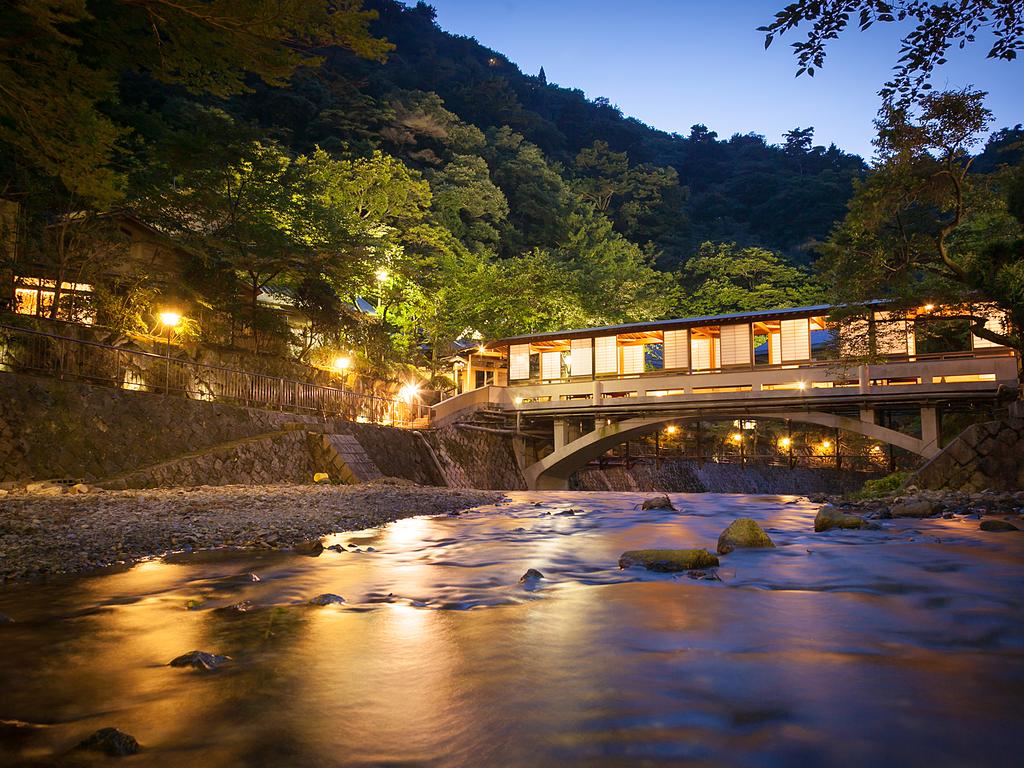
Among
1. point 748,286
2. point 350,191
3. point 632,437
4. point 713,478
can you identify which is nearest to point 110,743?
point 632,437

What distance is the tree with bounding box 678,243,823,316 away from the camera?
38312 mm

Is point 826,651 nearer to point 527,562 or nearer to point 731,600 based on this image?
point 731,600

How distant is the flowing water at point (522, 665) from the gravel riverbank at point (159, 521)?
2.35ft

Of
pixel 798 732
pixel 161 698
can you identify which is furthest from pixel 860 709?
pixel 161 698

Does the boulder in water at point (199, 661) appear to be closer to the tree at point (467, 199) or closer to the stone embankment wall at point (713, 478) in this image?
the stone embankment wall at point (713, 478)

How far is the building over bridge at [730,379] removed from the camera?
70.6 ft

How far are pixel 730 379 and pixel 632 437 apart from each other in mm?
5890

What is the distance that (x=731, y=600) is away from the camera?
5289 mm

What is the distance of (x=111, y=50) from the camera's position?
29.3 ft

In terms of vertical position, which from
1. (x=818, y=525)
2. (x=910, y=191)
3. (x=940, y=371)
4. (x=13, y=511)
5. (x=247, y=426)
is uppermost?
(x=910, y=191)

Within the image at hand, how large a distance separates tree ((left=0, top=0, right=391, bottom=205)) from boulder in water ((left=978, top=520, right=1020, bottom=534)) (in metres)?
10.5

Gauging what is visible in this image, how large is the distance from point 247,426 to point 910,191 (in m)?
16.6

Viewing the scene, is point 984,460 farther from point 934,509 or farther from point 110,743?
point 110,743

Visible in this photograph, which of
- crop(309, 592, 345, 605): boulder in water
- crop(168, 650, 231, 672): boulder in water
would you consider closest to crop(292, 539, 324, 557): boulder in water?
crop(309, 592, 345, 605): boulder in water
